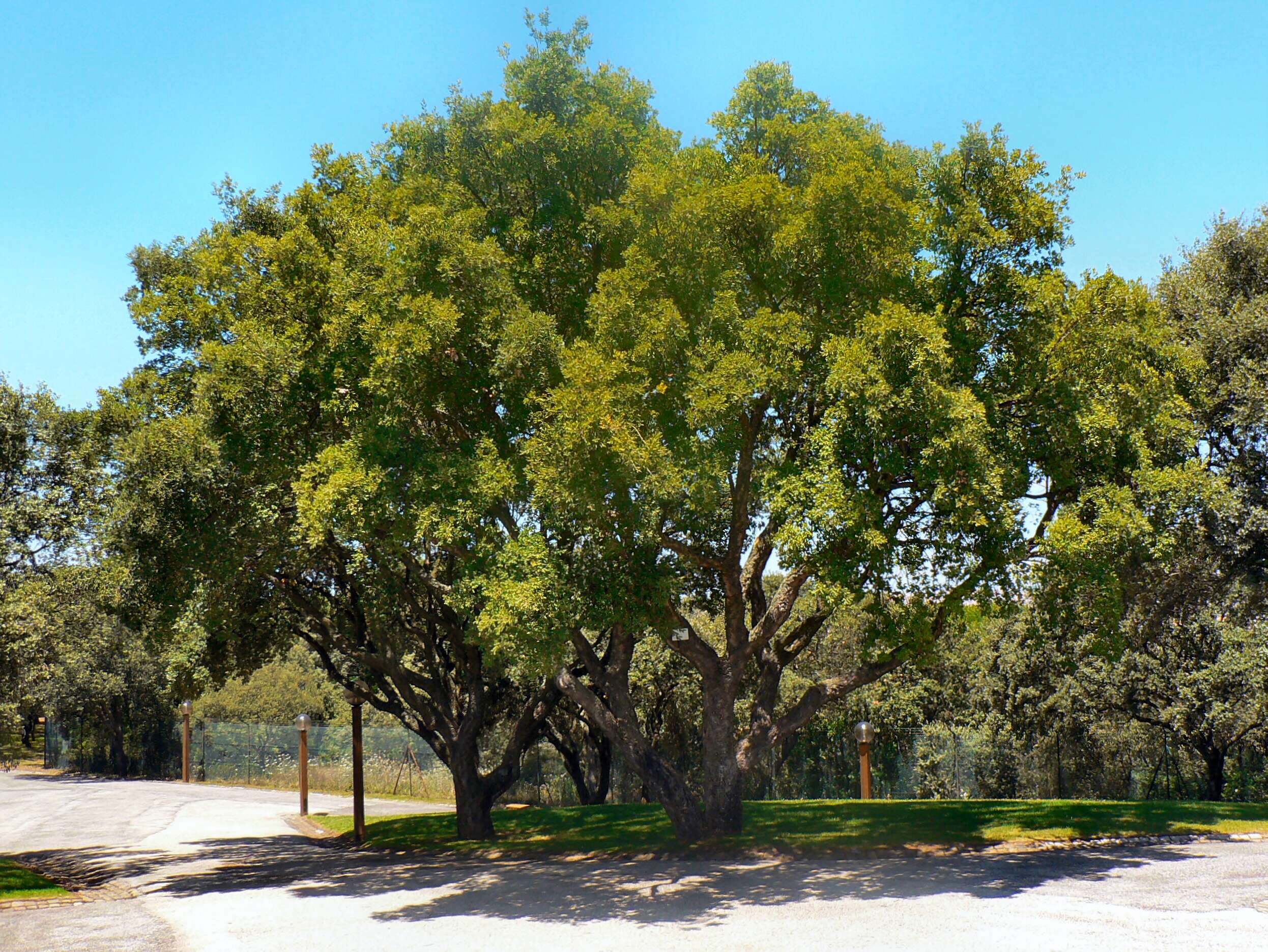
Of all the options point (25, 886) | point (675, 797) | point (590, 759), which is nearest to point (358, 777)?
point (25, 886)

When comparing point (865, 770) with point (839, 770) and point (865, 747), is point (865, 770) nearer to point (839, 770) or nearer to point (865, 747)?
point (865, 747)

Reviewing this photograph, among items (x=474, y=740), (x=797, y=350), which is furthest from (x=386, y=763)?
(x=797, y=350)

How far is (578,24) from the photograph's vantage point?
17234 millimetres

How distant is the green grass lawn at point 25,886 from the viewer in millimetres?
15102

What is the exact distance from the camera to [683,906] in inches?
502

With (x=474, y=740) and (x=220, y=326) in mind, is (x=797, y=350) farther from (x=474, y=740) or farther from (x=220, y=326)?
(x=474, y=740)

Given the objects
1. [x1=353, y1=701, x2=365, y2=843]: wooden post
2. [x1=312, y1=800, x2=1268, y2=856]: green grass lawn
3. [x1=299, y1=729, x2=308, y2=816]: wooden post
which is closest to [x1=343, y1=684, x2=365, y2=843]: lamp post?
[x1=353, y1=701, x2=365, y2=843]: wooden post

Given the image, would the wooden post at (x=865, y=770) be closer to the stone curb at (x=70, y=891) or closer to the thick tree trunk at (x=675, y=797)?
the thick tree trunk at (x=675, y=797)

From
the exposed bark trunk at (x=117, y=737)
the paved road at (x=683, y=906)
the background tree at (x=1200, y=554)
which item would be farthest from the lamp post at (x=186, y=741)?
the background tree at (x=1200, y=554)

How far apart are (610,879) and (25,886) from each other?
933 cm

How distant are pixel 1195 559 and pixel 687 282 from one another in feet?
40.0

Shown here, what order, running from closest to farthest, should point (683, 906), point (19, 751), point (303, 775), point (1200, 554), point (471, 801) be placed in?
point (683, 906)
point (1200, 554)
point (471, 801)
point (303, 775)
point (19, 751)

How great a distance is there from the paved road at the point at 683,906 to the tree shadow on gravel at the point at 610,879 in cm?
5

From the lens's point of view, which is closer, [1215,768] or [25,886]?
[25,886]
